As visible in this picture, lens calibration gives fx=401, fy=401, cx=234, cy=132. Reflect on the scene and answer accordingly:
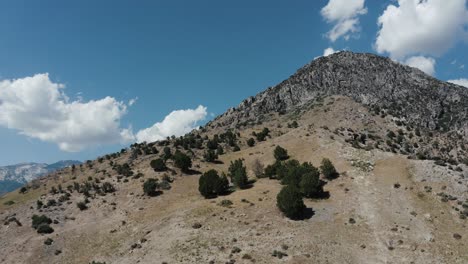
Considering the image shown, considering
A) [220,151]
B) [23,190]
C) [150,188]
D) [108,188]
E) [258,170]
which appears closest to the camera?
[150,188]

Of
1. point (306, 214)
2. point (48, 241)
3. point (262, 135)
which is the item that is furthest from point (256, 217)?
point (262, 135)

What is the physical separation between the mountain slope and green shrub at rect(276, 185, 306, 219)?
1117 mm

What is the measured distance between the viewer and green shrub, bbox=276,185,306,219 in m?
46.1

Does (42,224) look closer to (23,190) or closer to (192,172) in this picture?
(192,172)

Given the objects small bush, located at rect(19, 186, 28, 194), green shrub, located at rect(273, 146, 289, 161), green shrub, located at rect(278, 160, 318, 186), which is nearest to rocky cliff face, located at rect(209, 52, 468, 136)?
green shrub, located at rect(273, 146, 289, 161)

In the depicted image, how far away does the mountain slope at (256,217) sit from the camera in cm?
3934

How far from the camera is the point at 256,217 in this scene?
4638 centimetres

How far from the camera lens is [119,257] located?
42.8 metres

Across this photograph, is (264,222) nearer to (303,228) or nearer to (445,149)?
(303,228)

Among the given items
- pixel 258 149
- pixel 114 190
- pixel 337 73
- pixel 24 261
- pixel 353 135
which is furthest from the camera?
pixel 337 73

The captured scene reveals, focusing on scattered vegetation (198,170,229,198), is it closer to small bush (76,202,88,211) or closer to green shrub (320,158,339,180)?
green shrub (320,158,339,180)

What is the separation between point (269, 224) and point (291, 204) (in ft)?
11.9

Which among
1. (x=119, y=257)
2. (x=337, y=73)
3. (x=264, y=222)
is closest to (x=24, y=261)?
(x=119, y=257)

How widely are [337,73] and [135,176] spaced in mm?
104728
